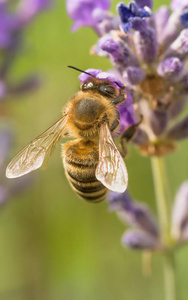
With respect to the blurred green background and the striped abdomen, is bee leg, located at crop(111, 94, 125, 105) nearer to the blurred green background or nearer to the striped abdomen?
the striped abdomen

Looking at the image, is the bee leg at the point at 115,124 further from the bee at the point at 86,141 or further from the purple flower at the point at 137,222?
the purple flower at the point at 137,222

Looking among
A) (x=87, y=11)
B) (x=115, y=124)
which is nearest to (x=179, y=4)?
(x=87, y=11)

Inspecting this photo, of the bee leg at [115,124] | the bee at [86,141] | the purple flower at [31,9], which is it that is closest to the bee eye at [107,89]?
the bee at [86,141]

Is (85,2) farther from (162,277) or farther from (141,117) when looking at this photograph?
(162,277)

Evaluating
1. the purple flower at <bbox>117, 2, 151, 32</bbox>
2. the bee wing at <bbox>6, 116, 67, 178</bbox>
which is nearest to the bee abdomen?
the bee wing at <bbox>6, 116, 67, 178</bbox>

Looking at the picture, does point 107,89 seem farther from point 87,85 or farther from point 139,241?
point 139,241

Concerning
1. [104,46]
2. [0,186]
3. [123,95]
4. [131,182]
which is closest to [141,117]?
[123,95]

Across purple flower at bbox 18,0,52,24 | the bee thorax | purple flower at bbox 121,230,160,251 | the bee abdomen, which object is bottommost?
purple flower at bbox 121,230,160,251
